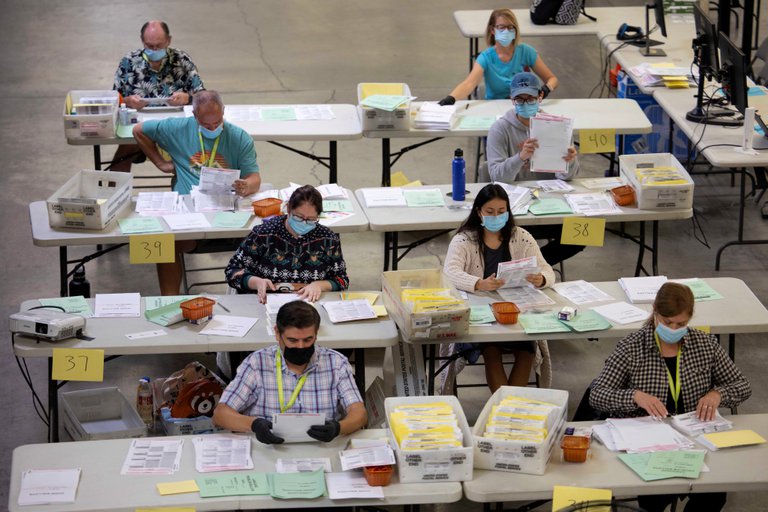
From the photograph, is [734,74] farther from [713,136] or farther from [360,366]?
[360,366]

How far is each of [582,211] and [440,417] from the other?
238 centimetres

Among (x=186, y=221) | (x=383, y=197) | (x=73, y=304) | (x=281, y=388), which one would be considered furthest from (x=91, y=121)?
(x=281, y=388)

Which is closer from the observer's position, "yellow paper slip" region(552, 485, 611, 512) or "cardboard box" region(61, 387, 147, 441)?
"yellow paper slip" region(552, 485, 611, 512)

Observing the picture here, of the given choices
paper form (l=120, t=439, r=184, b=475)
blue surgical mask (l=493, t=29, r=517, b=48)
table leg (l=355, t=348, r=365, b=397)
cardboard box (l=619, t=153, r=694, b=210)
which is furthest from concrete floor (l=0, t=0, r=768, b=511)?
blue surgical mask (l=493, t=29, r=517, b=48)

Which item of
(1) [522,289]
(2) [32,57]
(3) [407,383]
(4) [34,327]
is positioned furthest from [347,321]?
(2) [32,57]

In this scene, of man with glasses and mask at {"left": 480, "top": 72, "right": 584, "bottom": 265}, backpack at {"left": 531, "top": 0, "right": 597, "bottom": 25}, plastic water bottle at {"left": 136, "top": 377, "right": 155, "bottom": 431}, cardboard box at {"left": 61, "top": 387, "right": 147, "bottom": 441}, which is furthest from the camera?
backpack at {"left": 531, "top": 0, "right": 597, "bottom": 25}

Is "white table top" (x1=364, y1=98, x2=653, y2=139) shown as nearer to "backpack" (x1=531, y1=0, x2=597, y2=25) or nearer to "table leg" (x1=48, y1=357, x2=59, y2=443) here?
"backpack" (x1=531, y1=0, x2=597, y2=25)

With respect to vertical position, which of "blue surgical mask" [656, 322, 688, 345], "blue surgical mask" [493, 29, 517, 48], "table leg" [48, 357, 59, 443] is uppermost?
"blue surgical mask" [493, 29, 517, 48]

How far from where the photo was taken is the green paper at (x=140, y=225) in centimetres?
647

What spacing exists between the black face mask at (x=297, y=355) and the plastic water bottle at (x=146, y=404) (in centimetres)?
143

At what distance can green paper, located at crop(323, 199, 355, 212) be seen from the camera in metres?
6.78

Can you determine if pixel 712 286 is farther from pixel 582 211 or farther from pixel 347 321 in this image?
pixel 347 321

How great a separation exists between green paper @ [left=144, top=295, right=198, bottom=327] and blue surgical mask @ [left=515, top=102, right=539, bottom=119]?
2435 mm

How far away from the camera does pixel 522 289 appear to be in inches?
235
